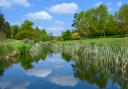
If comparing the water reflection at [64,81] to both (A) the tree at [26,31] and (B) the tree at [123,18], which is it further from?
(A) the tree at [26,31]

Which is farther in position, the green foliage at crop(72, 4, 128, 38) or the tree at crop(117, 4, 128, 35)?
the green foliage at crop(72, 4, 128, 38)

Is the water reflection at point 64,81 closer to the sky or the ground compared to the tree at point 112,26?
closer to the ground

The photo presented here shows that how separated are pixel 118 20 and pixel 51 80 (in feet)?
145

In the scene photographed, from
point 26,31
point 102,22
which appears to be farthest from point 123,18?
point 26,31

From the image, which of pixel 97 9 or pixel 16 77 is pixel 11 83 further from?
pixel 97 9

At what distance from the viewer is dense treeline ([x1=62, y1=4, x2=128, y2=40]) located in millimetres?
56878

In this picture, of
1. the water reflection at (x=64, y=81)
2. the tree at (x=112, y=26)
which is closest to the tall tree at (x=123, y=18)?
the tree at (x=112, y=26)

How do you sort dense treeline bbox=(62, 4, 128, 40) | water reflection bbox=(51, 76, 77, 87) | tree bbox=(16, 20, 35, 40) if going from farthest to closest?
1. tree bbox=(16, 20, 35, 40)
2. dense treeline bbox=(62, 4, 128, 40)
3. water reflection bbox=(51, 76, 77, 87)

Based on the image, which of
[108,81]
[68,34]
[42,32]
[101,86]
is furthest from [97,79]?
[42,32]

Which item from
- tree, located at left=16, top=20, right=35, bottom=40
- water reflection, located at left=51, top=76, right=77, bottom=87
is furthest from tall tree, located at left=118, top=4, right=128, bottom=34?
water reflection, located at left=51, top=76, right=77, bottom=87

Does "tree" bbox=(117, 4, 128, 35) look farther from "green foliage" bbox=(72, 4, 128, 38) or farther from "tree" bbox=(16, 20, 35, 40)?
"tree" bbox=(16, 20, 35, 40)

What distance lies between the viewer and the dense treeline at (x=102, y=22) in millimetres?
56878

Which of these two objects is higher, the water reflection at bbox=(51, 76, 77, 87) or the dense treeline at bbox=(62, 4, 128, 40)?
the dense treeline at bbox=(62, 4, 128, 40)

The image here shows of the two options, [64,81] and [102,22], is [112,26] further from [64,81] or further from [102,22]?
[64,81]
